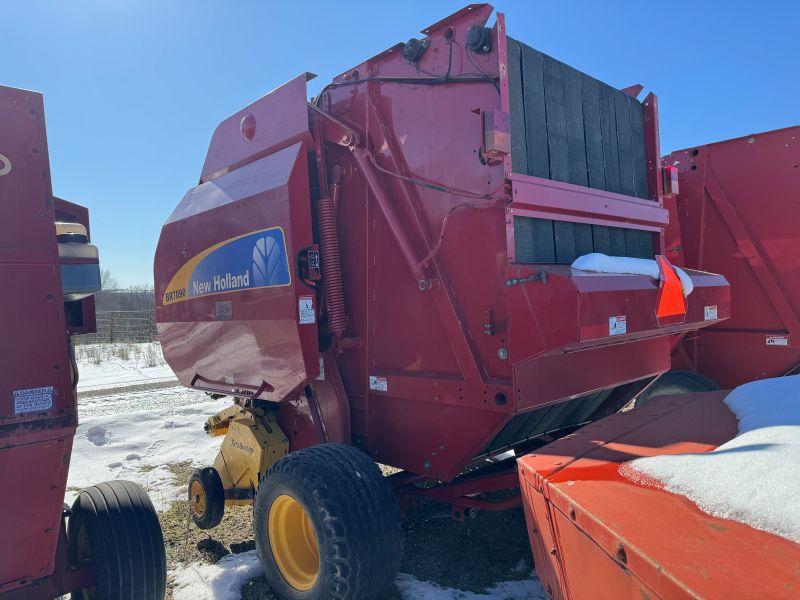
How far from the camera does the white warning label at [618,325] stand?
2756 mm

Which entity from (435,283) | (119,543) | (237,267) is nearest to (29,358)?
(119,543)

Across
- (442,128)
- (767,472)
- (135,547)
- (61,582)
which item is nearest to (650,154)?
(442,128)

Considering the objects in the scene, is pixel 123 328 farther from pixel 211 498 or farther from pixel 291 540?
pixel 291 540

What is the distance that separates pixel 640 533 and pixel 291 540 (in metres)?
2.29

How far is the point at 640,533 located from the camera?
1491mm

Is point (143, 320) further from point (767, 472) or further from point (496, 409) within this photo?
point (767, 472)

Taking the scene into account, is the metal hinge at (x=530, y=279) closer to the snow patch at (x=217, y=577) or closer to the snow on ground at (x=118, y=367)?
the snow patch at (x=217, y=577)

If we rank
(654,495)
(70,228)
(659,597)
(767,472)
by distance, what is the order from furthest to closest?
(70,228), (654,495), (767,472), (659,597)

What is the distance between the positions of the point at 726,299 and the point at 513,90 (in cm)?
219

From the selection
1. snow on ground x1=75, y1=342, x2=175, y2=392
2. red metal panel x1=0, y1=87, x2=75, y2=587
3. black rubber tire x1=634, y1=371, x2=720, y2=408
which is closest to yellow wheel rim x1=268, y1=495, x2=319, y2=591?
red metal panel x1=0, y1=87, x2=75, y2=587

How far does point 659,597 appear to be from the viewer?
133 centimetres

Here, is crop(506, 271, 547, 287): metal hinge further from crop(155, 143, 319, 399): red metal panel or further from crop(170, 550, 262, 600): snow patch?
crop(170, 550, 262, 600): snow patch

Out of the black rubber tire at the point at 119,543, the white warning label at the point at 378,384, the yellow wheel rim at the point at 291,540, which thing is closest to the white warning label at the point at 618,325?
the white warning label at the point at 378,384

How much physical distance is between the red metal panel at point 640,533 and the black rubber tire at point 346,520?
3.09 feet
